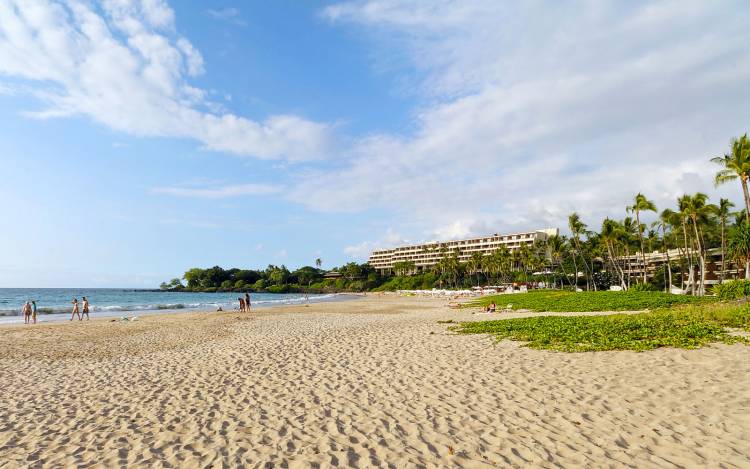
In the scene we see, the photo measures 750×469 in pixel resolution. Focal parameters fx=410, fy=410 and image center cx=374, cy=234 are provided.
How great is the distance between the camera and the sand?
5.68 metres

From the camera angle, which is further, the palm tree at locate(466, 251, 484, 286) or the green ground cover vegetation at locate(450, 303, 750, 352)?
the palm tree at locate(466, 251, 484, 286)

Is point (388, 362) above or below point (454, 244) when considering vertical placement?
below

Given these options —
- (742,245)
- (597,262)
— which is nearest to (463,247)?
(597,262)

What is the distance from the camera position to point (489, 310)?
29.4 meters

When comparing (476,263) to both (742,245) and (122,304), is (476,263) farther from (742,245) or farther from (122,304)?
(742,245)

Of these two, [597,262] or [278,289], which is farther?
[278,289]

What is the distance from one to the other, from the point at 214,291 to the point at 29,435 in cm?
18578

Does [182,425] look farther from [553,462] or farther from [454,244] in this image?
[454,244]

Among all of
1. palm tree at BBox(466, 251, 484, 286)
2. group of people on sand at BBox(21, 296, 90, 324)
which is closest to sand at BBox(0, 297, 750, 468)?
group of people on sand at BBox(21, 296, 90, 324)

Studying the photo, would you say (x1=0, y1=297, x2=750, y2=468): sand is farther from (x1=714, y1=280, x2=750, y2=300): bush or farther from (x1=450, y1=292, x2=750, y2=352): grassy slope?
(x1=714, y1=280, x2=750, y2=300): bush

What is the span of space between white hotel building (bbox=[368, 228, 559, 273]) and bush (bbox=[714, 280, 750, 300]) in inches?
4498

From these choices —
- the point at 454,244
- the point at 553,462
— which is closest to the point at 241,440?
the point at 553,462

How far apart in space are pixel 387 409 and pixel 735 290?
99.6ft

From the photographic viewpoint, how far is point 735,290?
26.9 meters
